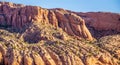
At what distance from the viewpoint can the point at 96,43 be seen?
573 ft

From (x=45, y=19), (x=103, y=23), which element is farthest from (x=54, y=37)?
(x=103, y=23)

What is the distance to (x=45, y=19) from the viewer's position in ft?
589

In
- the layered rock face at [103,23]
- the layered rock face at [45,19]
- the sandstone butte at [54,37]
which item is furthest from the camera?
the layered rock face at [103,23]

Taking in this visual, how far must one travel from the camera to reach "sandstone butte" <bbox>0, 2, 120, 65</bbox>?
14938 cm

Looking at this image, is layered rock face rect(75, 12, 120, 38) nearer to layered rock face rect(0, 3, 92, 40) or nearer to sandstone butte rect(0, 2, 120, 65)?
sandstone butte rect(0, 2, 120, 65)

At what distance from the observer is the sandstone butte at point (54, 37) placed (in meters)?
149

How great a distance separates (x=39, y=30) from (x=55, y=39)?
7842mm

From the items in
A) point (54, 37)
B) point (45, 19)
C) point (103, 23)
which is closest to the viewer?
point (54, 37)

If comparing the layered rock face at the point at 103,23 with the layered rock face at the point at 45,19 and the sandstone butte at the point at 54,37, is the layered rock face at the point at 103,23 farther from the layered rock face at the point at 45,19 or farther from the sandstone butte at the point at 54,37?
the layered rock face at the point at 45,19

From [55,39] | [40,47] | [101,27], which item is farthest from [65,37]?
[101,27]

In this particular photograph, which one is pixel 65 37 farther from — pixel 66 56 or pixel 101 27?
pixel 101 27

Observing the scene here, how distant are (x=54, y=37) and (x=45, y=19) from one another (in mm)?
14580

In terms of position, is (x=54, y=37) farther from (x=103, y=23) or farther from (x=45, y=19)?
(x=103, y=23)

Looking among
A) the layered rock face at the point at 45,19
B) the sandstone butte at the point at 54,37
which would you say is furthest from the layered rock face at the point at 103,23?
the layered rock face at the point at 45,19
